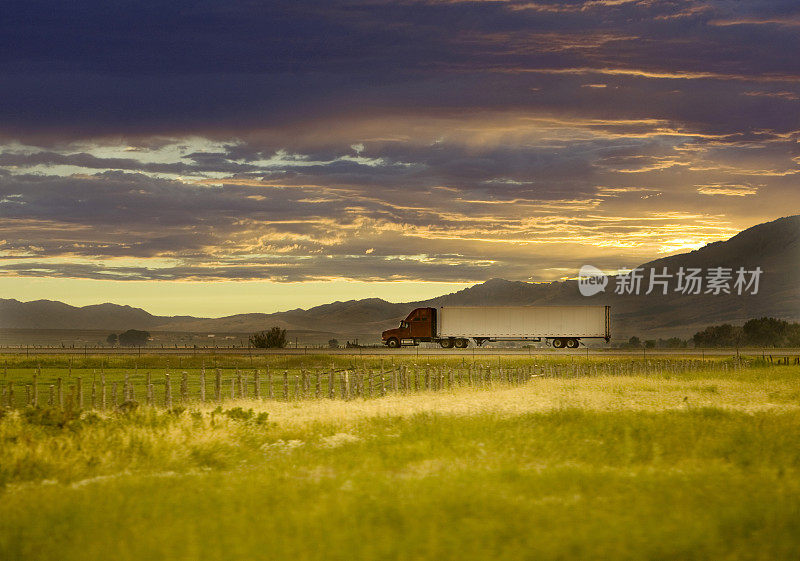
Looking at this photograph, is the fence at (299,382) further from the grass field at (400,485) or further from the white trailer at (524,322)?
the grass field at (400,485)

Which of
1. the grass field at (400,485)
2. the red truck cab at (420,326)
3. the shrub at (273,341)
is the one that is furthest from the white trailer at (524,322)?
the grass field at (400,485)

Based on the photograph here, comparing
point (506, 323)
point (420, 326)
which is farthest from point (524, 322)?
point (420, 326)

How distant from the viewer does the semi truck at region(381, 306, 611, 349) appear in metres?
94.4

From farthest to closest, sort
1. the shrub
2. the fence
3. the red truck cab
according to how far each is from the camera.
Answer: the shrub → the red truck cab → the fence

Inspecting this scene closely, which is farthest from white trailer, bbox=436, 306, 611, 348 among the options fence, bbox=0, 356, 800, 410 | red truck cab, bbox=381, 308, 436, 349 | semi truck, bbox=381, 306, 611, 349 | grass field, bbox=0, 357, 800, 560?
grass field, bbox=0, 357, 800, 560

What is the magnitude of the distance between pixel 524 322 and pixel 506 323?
1731 mm

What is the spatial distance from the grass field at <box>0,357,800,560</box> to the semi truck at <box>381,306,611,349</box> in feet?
210

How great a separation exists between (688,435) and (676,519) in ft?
37.9

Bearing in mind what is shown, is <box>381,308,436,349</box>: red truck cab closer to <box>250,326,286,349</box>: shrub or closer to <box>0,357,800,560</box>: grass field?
<box>250,326,286,349</box>: shrub

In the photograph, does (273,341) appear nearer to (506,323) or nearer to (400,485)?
(506,323)

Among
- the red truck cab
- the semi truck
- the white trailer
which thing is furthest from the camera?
the white trailer

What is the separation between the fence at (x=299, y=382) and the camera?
1767 inches

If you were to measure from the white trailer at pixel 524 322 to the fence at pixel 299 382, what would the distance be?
43.5 feet

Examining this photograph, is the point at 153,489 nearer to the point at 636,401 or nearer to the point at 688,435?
the point at 688,435
